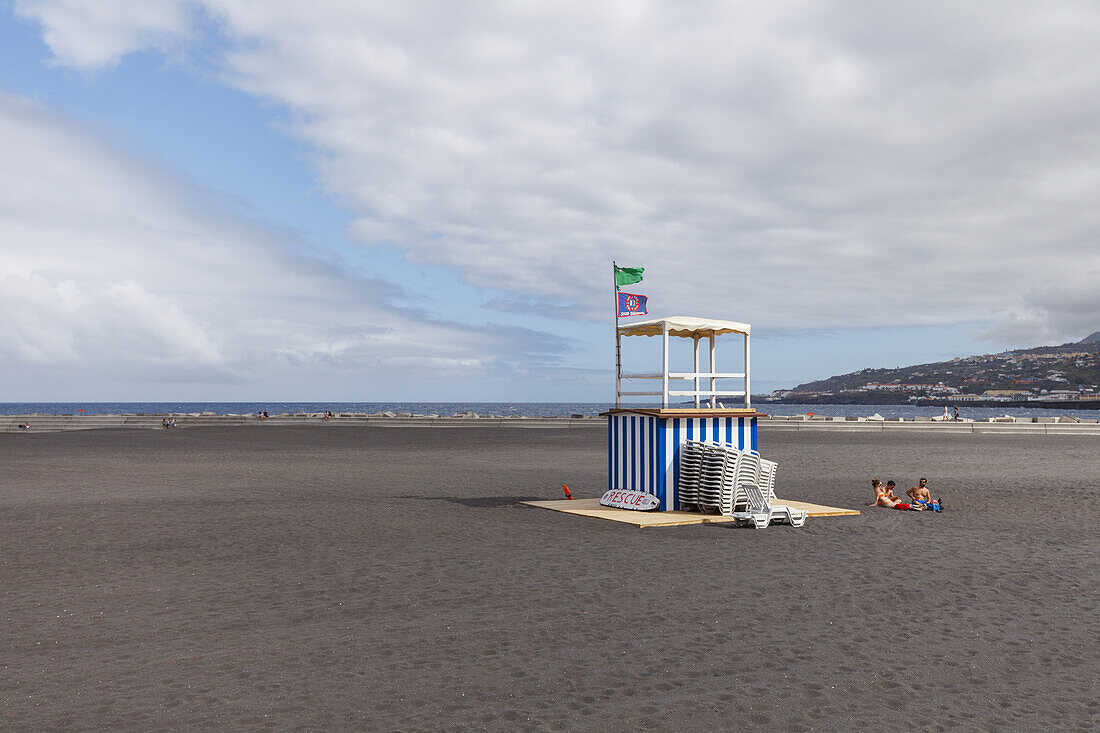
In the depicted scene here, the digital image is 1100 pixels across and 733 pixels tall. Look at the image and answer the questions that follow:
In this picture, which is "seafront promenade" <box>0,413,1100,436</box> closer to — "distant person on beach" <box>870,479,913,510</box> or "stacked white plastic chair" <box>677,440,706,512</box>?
"distant person on beach" <box>870,479,913,510</box>

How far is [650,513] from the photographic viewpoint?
1469 centimetres

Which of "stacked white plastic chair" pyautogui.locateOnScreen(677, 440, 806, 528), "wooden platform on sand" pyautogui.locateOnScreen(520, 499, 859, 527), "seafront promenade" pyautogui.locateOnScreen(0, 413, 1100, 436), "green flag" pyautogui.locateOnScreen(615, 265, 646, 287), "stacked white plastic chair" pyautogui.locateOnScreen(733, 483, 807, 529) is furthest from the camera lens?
"seafront promenade" pyautogui.locateOnScreen(0, 413, 1100, 436)

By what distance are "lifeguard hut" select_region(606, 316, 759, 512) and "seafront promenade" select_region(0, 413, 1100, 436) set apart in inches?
1346

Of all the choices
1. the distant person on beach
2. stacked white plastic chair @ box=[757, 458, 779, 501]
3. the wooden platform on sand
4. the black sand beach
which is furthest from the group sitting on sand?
stacked white plastic chair @ box=[757, 458, 779, 501]

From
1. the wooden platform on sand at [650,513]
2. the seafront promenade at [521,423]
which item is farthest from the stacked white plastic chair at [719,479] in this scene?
the seafront promenade at [521,423]

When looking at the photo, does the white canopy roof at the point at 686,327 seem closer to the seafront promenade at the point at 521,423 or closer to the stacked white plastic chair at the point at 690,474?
the stacked white plastic chair at the point at 690,474

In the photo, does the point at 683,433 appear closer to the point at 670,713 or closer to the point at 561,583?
the point at 561,583

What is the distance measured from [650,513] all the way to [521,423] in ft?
152

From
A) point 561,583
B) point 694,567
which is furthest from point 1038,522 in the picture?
point 561,583

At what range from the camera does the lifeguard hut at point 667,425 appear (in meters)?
15.1

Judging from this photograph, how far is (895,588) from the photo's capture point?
8812 millimetres

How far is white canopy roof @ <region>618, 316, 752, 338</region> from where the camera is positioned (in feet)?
52.4

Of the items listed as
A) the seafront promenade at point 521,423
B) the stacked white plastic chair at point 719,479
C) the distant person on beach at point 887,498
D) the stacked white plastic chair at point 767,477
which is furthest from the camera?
the seafront promenade at point 521,423

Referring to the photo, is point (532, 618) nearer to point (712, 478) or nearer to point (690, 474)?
point (712, 478)
